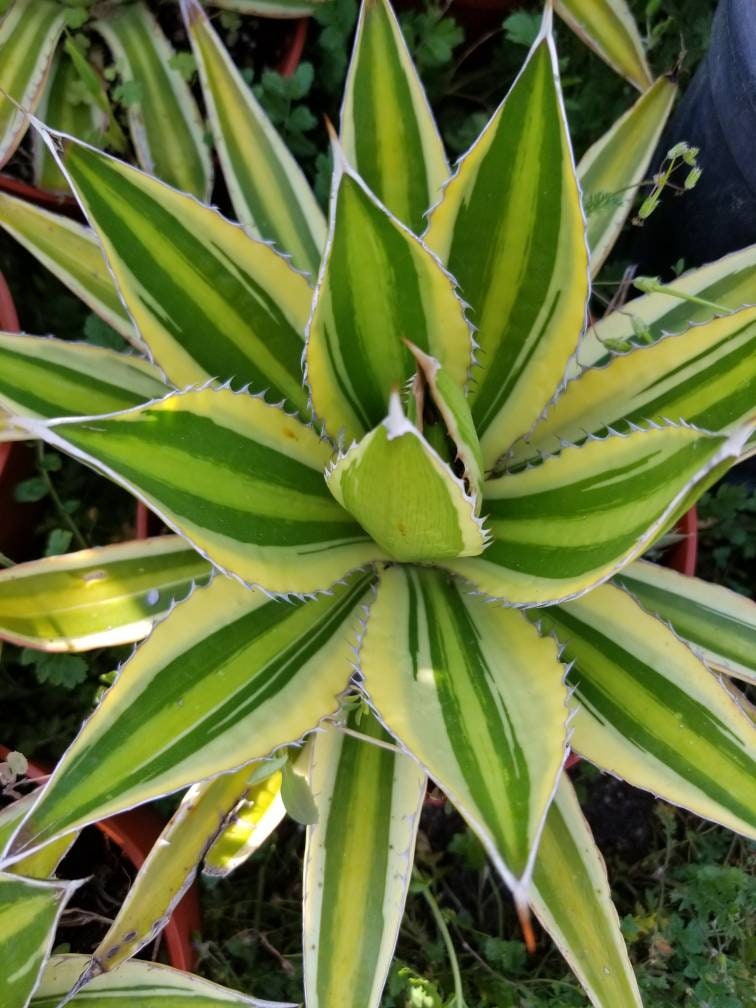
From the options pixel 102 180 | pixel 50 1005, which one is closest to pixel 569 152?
pixel 102 180

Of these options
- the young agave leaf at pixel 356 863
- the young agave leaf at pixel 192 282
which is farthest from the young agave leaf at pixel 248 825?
the young agave leaf at pixel 192 282

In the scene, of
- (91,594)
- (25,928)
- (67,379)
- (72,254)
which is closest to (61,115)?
(72,254)

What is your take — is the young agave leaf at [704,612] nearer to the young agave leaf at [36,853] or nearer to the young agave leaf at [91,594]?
the young agave leaf at [91,594]

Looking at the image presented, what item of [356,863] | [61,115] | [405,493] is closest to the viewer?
[405,493]

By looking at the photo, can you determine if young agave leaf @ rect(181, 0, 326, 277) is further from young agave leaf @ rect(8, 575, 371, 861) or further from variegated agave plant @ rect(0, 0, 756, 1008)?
young agave leaf @ rect(8, 575, 371, 861)

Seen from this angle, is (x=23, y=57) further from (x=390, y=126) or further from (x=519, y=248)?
(x=519, y=248)

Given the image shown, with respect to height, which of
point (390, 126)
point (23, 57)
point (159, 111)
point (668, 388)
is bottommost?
point (668, 388)
